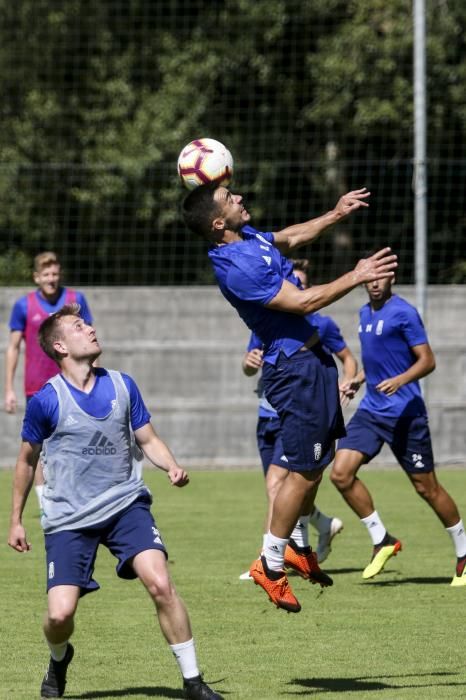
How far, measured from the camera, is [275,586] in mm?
6930

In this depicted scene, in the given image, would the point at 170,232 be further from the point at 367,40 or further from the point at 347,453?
the point at 347,453

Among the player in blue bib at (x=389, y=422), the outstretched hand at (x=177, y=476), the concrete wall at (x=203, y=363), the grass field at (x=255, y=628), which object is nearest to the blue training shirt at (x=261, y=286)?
the outstretched hand at (x=177, y=476)

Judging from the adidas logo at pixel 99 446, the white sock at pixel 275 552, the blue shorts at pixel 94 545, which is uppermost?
the adidas logo at pixel 99 446

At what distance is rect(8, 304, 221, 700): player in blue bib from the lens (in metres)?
5.97

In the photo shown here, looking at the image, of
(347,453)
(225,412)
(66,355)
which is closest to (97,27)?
(225,412)

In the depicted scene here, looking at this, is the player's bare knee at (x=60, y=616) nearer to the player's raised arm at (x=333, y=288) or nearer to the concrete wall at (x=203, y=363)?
the player's raised arm at (x=333, y=288)

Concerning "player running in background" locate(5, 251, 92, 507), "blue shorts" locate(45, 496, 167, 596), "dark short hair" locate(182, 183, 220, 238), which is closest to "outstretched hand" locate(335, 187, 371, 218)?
"dark short hair" locate(182, 183, 220, 238)

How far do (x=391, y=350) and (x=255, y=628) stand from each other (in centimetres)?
282

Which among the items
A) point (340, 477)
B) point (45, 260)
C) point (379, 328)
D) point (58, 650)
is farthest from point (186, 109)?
point (58, 650)

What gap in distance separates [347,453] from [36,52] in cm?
1603

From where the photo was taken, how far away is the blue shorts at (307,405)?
278 inches

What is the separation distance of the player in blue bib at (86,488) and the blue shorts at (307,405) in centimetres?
106

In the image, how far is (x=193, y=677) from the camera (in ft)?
19.5

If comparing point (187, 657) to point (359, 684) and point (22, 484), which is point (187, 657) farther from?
point (22, 484)
